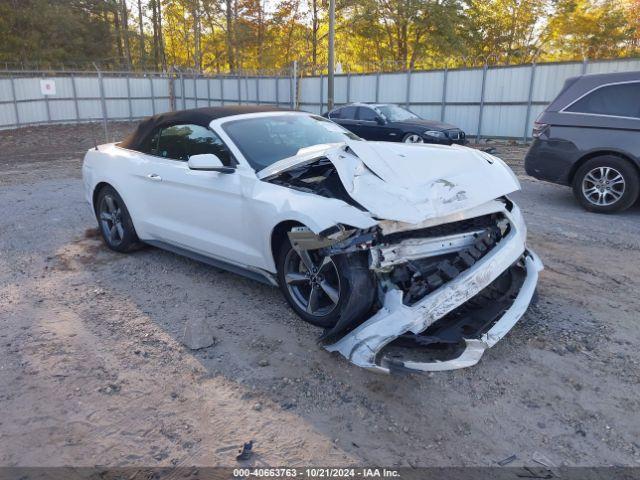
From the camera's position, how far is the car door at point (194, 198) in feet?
14.3

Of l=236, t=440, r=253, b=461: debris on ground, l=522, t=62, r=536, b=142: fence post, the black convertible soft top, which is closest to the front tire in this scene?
l=236, t=440, r=253, b=461: debris on ground

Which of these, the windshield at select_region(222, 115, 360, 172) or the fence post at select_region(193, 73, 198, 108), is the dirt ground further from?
the fence post at select_region(193, 73, 198, 108)

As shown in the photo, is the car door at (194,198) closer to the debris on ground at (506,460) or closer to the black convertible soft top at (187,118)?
the black convertible soft top at (187,118)

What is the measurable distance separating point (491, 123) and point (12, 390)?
1654 centimetres

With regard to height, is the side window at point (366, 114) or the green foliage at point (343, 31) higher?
the green foliage at point (343, 31)

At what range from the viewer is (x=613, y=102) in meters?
7.14

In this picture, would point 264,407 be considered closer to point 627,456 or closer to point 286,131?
point 627,456

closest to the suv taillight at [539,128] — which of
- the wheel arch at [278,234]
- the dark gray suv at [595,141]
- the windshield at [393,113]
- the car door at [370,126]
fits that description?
the dark gray suv at [595,141]

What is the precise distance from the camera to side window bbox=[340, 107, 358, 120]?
48.2 ft

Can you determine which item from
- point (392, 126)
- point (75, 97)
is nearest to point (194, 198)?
point (392, 126)

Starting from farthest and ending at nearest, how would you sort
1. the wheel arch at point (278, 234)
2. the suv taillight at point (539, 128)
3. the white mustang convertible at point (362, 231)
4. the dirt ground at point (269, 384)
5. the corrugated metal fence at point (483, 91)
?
the corrugated metal fence at point (483, 91), the suv taillight at point (539, 128), the wheel arch at point (278, 234), the white mustang convertible at point (362, 231), the dirt ground at point (269, 384)

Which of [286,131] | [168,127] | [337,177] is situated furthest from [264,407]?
[168,127]

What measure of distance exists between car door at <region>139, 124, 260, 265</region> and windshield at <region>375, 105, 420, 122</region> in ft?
32.3

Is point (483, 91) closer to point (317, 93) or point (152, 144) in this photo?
point (317, 93)
